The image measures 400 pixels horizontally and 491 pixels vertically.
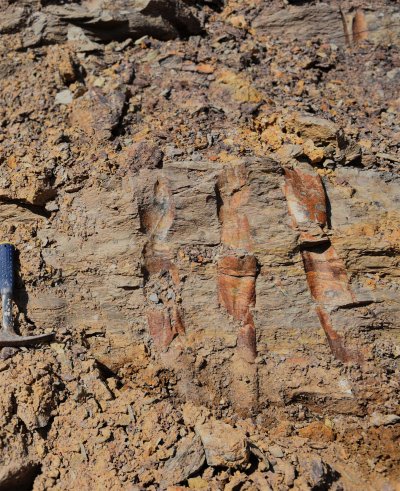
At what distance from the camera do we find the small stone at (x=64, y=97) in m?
5.15

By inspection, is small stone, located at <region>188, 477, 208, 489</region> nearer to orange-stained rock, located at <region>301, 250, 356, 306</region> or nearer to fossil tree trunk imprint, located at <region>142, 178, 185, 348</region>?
fossil tree trunk imprint, located at <region>142, 178, 185, 348</region>

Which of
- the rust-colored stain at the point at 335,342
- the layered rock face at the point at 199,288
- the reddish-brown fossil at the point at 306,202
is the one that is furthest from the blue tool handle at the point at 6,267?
the rust-colored stain at the point at 335,342

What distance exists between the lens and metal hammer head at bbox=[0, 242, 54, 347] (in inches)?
157

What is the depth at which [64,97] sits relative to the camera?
5172 mm

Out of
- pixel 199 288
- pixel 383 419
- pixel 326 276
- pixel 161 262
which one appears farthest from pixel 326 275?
pixel 161 262

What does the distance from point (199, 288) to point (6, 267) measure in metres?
1.66

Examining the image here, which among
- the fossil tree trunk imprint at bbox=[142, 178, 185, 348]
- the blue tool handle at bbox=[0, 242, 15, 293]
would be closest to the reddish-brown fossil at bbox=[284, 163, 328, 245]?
the fossil tree trunk imprint at bbox=[142, 178, 185, 348]

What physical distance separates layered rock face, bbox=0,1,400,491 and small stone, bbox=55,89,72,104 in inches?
1.0

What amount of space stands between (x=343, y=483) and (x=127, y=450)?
163 cm

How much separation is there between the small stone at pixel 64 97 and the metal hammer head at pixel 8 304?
5.51 feet

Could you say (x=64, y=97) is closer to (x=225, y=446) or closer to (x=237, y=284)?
(x=237, y=284)

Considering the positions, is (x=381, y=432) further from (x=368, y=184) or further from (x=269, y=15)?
(x=269, y=15)

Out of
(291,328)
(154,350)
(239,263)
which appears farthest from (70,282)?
(291,328)

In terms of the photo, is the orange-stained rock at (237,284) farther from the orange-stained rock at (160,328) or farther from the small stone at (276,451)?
the small stone at (276,451)
